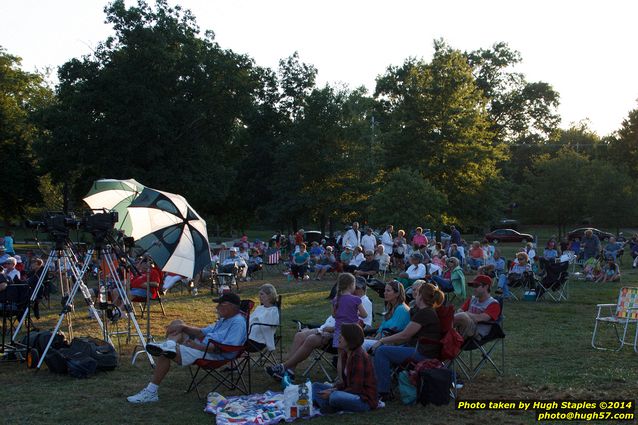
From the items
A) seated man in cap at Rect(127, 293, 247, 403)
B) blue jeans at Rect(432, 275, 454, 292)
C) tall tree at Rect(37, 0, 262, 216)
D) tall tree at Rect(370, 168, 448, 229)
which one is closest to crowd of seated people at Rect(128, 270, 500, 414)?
seated man in cap at Rect(127, 293, 247, 403)

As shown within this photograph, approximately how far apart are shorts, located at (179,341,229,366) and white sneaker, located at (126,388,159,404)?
1.33 feet

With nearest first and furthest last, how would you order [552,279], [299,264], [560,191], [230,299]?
[230,299], [552,279], [299,264], [560,191]

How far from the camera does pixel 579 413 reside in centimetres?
612

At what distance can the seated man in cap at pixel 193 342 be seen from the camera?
22.3ft

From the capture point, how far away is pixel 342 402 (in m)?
6.20

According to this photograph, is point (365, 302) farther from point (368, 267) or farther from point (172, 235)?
point (368, 267)

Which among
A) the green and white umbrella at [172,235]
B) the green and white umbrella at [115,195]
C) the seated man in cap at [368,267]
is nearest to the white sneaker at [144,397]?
the green and white umbrella at [172,235]

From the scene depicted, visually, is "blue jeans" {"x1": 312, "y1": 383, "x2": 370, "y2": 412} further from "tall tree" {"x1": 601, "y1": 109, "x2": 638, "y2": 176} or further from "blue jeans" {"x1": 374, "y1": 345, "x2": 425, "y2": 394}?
"tall tree" {"x1": 601, "y1": 109, "x2": 638, "y2": 176}

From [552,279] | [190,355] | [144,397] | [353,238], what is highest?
[353,238]

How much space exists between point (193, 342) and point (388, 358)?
80.2 inches

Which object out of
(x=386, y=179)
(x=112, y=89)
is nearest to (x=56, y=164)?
(x=112, y=89)

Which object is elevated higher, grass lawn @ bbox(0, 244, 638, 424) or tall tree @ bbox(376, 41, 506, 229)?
tall tree @ bbox(376, 41, 506, 229)

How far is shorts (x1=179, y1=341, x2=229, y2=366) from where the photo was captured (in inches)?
270

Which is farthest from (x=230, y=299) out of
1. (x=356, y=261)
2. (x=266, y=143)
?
(x=266, y=143)
